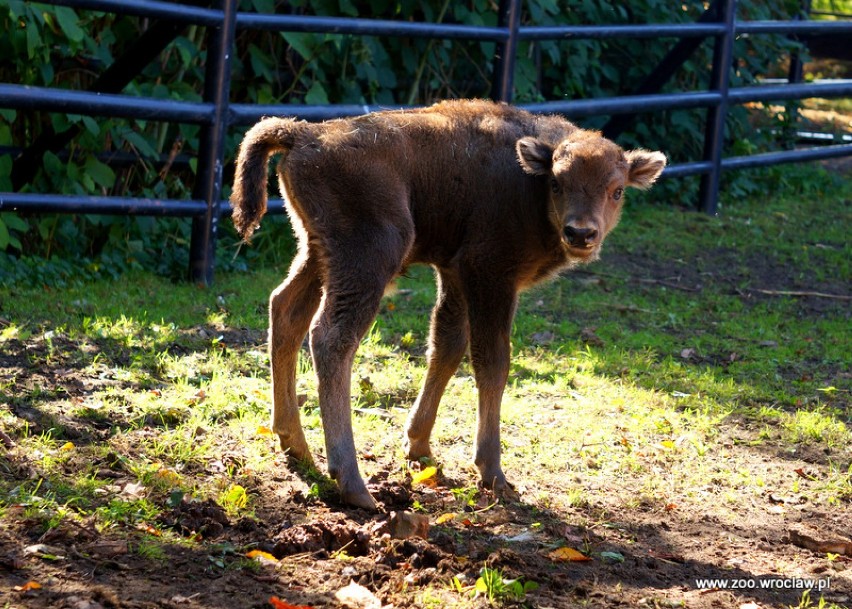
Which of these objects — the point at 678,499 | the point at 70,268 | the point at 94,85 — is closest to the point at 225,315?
the point at 70,268

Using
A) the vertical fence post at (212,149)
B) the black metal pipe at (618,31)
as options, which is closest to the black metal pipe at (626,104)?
the black metal pipe at (618,31)

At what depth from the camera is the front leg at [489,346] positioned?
509 cm

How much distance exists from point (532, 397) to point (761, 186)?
279 inches

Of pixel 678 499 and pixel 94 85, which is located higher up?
pixel 94 85

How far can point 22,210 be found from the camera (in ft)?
23.2

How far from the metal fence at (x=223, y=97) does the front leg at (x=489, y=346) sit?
3.20 meters

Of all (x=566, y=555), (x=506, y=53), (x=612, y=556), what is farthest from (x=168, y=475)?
(x=506, y=53)

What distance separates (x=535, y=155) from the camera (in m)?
5.10

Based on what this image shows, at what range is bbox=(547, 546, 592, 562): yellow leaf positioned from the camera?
425 centimetres

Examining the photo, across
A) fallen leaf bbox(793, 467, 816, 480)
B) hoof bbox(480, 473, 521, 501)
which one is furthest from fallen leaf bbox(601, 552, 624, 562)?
fallen leaf bbox(793, 467, 816, 480)

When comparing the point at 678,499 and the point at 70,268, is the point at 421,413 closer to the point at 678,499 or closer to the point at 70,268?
the point at 678,499

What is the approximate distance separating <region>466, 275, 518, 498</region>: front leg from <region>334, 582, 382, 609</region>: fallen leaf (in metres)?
1.35

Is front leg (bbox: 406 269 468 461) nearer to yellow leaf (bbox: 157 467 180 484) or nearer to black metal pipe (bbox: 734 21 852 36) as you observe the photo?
yellow leaf (bbox: 157 467 180 484)

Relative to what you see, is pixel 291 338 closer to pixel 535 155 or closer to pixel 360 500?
pixel 360 500
